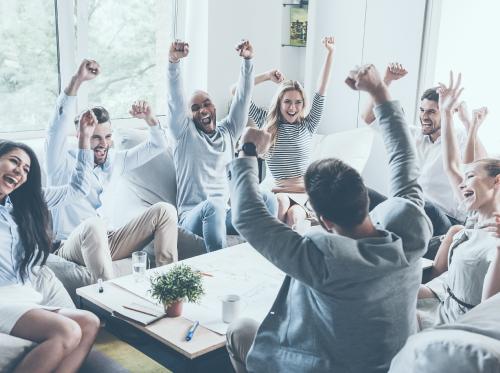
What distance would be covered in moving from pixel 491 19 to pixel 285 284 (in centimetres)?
326

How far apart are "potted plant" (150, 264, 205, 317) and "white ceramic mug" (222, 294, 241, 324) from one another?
0.10m

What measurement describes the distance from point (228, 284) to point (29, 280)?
29.4 inches

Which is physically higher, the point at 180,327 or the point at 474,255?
the point at 474,255

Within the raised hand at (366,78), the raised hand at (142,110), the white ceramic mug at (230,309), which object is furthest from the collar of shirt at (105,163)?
the raised hand at (366,78)

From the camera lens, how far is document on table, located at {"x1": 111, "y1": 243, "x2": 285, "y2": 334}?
2033mm

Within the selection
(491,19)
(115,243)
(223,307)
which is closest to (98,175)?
(115,243)

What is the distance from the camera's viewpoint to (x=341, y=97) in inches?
193

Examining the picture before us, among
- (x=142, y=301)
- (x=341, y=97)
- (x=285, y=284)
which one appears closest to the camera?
(x=285, y=284)

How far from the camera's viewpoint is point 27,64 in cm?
377

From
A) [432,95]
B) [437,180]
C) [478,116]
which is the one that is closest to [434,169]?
[437,180]

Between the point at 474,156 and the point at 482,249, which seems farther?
the point at 474,156

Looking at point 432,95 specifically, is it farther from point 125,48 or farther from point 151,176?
point 125,48

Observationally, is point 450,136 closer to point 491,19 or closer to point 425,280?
point 425,280

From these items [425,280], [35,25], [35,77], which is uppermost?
[35,25]
